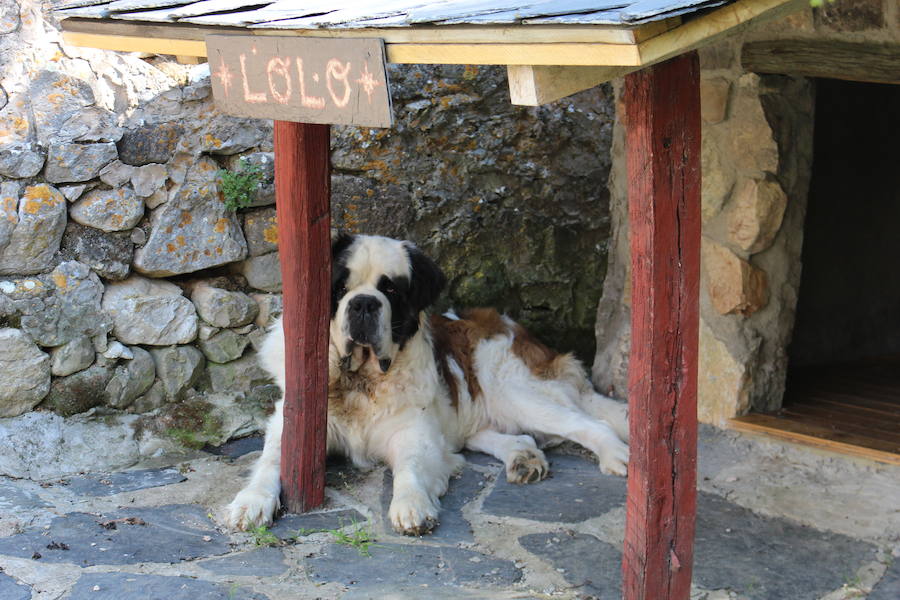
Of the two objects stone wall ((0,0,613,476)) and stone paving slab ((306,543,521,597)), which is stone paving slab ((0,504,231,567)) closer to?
stone paving slab ((306,543,521,597))

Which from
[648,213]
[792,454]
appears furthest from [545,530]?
[648,213]

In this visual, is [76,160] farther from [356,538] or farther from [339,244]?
[356,538]

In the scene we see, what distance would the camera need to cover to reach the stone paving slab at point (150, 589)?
A: 3.04 metres

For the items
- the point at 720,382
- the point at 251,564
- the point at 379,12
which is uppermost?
the point at 379,12

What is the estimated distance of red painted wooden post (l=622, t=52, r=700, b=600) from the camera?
2443mm

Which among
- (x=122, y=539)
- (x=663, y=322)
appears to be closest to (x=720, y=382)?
(x=663, y=322)

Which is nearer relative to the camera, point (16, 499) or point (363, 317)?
point (16, 499)

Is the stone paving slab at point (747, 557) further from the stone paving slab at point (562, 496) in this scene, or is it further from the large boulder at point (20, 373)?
the large boulder at point (20, 373)

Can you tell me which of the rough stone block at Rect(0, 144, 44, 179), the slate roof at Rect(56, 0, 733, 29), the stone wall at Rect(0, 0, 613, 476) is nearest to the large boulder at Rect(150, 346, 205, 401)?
the stone wall at Rect(0, 0, 613, 476)

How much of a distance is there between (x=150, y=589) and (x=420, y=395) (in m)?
1.60

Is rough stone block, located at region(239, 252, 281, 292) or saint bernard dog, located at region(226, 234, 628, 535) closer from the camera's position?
saint bernard dog, located at region(226, 234, 628, 535)

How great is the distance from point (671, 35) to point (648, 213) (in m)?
0.57

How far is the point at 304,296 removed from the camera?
377 cm

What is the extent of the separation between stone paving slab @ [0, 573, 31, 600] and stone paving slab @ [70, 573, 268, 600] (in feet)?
0.46
